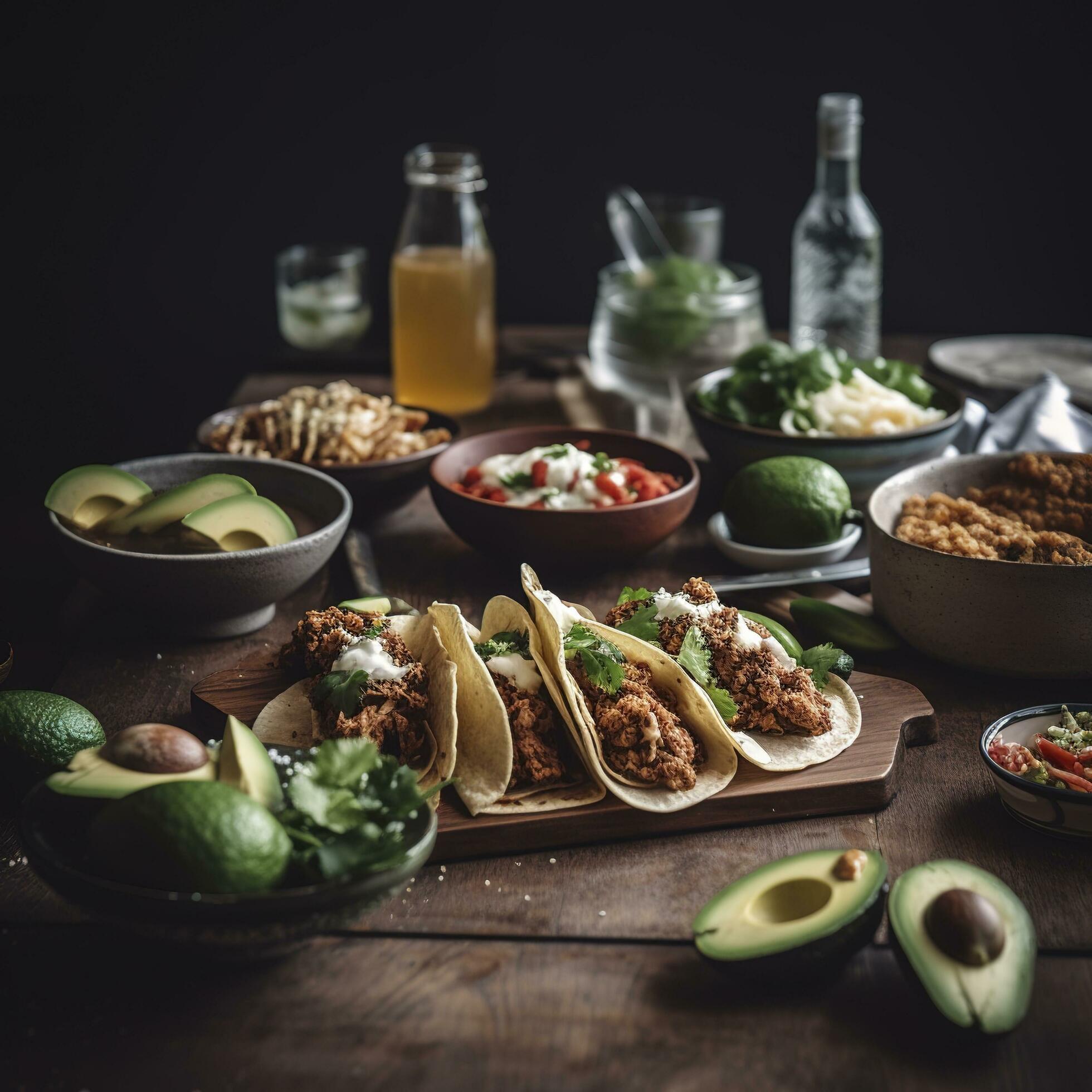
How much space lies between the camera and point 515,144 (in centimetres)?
438

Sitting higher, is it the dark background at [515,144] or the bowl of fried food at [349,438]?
the dark background at [515,144]

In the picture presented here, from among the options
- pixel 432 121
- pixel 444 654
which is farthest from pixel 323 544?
pixel 432 121

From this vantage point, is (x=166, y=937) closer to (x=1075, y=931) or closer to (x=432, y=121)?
(x=1075, y=931)

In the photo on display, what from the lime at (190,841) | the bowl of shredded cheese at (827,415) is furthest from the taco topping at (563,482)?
the lime at (190,841)

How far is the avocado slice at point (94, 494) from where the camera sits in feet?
6.75

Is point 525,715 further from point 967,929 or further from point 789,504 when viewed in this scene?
point 789,504

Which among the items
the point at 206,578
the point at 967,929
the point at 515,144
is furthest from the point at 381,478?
the point at 515,144

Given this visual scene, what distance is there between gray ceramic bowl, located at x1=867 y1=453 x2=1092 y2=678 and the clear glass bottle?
1470 millimetres

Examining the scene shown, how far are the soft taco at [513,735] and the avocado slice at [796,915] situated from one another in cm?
29

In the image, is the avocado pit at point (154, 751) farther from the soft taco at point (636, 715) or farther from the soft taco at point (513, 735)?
the soft taco at point (636, 715)

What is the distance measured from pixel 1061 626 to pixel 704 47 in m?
3.04

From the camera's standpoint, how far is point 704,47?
4188 millimetres

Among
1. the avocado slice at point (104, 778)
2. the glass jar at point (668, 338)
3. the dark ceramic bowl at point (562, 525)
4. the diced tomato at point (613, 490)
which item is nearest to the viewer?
the avocado slice at point (104, 778)

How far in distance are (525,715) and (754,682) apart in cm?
36
